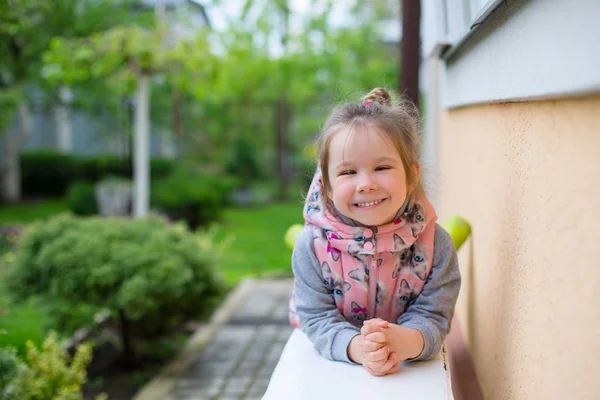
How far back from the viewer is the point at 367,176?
1.74 meters

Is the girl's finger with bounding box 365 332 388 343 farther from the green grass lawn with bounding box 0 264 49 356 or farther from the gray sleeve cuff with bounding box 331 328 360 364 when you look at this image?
the green grass lawn with bounding box 0 264 49 356

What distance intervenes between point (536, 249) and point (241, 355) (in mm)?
3579

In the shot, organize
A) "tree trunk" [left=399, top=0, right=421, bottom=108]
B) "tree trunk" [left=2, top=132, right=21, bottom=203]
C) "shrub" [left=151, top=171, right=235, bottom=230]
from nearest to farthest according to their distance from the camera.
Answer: "tree trunk" [left=399, top=0, right=421, bottom=108] < "shrub" [left=151, top=171, right=235, bottom=230] < "tree trunk" [left=2, top=132, right=21, bottom=203]

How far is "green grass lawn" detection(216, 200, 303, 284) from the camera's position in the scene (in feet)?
26.8

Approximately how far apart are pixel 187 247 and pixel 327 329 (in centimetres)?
310

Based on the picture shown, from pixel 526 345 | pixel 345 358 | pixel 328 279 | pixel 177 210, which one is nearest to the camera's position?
pixel 526 345

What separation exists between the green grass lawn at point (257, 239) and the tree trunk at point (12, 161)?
3968 mm

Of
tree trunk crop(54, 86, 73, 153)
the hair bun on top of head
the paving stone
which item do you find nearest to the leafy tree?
tree trunk crop(54, 86, 73, 153)

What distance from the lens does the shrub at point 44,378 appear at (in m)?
3.17

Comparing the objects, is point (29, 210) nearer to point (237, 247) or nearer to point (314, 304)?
point (237, 247)

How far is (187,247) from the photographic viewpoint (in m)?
4.77

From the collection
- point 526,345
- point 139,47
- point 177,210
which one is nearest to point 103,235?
point 526,345

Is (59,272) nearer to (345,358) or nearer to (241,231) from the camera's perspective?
(345,358)

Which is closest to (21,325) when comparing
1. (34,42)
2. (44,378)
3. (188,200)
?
(44,378)
